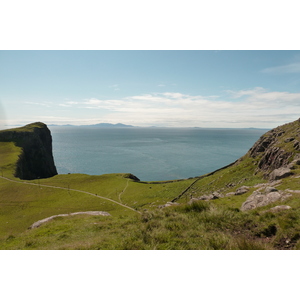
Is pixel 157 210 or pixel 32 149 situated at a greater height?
pixel 157 210

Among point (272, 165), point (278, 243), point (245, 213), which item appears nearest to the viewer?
point (278, 243)

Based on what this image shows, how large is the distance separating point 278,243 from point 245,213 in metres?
3.84

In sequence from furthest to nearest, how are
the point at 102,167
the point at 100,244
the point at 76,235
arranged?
the point at 102,167
the point at 76,235
the point at 100,244

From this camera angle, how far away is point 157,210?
14852 millimetres

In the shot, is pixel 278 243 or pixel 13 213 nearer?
pixel 278 243

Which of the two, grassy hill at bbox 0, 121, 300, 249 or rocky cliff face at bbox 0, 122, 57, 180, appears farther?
rocky cliff face at bbox 0, 122, 57, 180

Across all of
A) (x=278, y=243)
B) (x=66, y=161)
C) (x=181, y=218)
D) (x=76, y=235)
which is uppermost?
(x=278, y=243)

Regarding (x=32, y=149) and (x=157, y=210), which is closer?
(x=157, y=210)

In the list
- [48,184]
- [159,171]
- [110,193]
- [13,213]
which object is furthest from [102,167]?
[13,213]

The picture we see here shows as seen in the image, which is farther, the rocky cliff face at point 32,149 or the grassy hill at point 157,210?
the rocky cliff face at point 32,149

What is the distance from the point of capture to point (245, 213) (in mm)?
12070

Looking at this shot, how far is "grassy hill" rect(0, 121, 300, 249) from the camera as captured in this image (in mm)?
8922

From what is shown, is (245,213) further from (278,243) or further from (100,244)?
(100,244)

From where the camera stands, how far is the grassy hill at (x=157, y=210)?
8.92m
